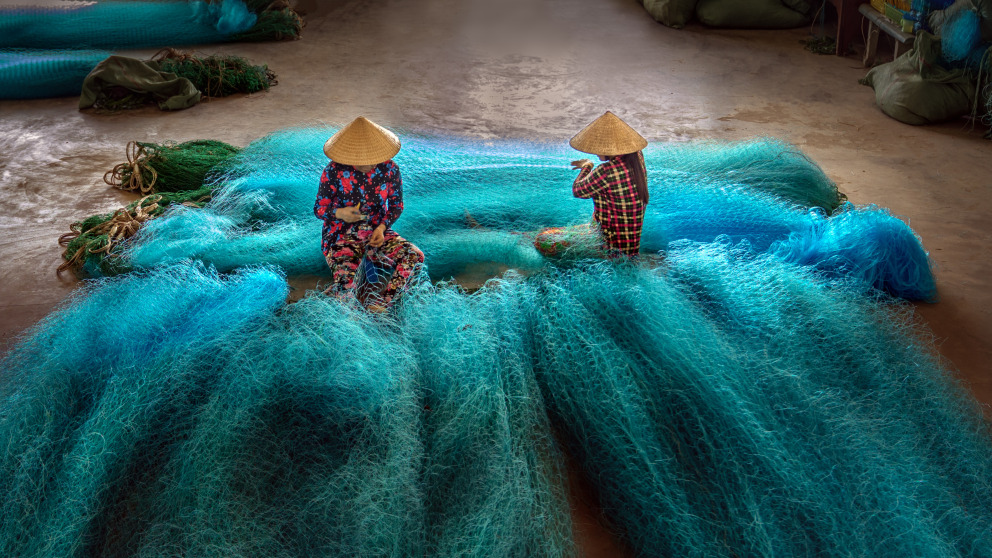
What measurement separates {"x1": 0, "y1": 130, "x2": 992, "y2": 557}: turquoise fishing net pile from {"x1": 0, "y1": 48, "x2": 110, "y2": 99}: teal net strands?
428cm

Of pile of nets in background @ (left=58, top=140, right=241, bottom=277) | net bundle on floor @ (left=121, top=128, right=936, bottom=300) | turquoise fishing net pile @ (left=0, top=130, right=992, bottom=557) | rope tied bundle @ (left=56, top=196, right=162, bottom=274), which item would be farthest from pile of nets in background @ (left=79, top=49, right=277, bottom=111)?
turquoise fishing net pile @ (left=0, top=130, right=992, bottom=557)

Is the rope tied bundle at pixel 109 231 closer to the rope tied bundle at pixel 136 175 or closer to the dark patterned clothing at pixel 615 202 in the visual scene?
the rope tied bundle at pixel 136 175

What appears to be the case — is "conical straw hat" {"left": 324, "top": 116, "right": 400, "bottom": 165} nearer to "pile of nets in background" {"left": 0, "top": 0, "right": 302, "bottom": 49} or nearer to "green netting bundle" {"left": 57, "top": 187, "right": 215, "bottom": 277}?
"green netting bundle" {"left": 57, "top": 187, "right": 215, "bottom": 277}

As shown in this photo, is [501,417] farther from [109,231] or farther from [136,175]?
[136,175]

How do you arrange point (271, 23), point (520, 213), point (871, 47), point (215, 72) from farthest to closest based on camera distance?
Result: point (271, 23) → point (871, 47) → point (215, 72) → point (520, 213)

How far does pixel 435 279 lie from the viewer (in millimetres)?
4020

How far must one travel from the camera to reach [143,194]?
515 centimetres

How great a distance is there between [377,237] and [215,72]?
171 inches

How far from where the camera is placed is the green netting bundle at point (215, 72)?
7.04 meters

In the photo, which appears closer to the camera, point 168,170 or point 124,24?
point 168,170

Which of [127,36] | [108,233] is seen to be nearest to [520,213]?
[108,233]

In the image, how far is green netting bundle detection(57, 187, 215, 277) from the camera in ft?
13.4

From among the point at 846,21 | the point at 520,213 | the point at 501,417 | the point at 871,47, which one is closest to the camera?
the point at 501,417

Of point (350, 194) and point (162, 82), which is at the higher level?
point (162, 82)
